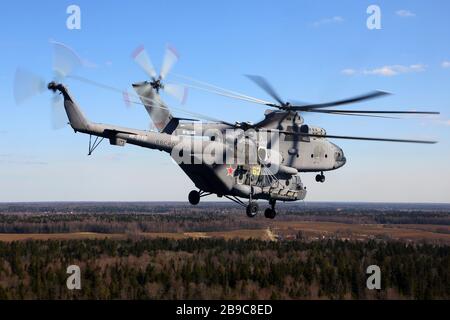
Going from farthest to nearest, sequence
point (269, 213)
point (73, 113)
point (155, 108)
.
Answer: point (269, 213) < point (155, 108) < point (73, 113)

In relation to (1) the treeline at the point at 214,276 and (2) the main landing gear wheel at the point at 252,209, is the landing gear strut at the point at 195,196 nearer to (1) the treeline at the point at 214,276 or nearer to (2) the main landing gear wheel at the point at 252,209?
(2) the main landing gear wheel at the point at 252,209

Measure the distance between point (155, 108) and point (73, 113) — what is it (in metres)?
7.06

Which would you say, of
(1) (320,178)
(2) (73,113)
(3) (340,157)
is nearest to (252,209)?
(1) (320,178)

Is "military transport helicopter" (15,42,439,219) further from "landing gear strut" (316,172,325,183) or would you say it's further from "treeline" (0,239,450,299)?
"treeline" (0,239,450,299)

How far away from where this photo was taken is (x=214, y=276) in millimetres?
69875

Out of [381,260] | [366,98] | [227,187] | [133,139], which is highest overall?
[366,98]

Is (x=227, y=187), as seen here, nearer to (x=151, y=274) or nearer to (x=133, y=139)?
(x=133, y=139)

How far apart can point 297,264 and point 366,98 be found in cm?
6237

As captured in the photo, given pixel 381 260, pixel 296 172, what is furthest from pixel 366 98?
pixel 381 260

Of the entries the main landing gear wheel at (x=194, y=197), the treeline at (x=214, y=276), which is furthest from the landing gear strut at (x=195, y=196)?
the treeline at (x=214, y=276)

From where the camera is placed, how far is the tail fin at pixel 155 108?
105 feet

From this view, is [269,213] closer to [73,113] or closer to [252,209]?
[252,209]

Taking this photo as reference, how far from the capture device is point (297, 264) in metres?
87.0

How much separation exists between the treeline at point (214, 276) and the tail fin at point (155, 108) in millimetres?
26830
